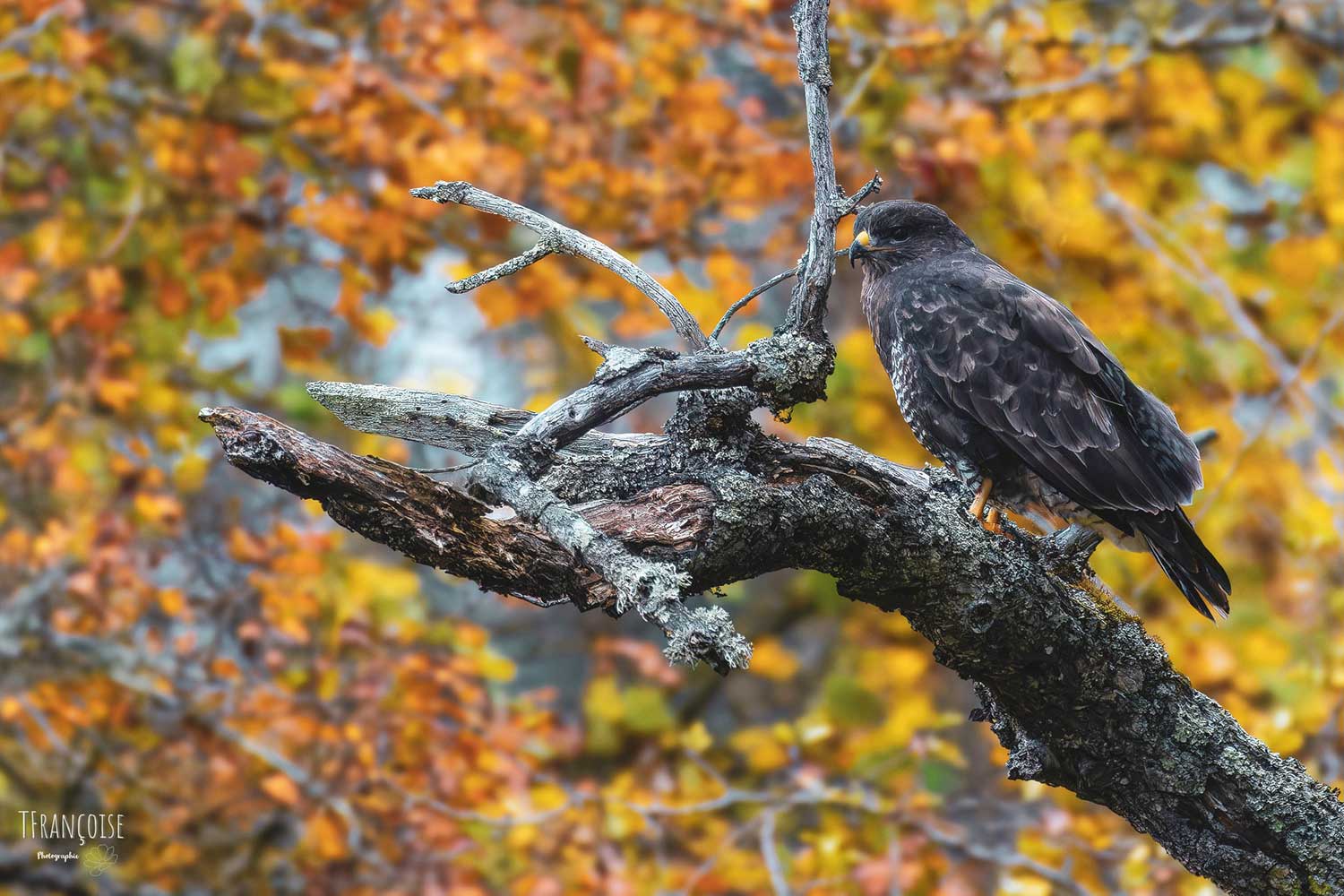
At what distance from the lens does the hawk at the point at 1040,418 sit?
11.6ft

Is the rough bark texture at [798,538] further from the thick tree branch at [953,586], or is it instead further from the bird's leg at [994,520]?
the bird's leg at [994,520]

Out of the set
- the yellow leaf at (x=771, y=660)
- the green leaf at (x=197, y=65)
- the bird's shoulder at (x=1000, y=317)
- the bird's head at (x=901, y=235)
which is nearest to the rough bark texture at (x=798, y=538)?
the bird's shoulder at (x=1000, y=317)

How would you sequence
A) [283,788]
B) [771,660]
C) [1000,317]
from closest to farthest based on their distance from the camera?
[1000,317]
[283,788]
[771,660]

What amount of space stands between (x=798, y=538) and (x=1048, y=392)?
1483mm

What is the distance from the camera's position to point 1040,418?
363cm

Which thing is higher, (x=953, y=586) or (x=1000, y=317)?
(x=1000, y=317)

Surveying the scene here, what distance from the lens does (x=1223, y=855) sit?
296 cm

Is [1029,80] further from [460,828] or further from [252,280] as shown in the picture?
[460,828]

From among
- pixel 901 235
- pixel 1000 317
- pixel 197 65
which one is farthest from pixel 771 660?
pixel 197 65

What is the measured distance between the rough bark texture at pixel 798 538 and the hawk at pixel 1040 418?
1.36ft

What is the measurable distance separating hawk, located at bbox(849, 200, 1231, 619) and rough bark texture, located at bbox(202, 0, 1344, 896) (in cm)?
41

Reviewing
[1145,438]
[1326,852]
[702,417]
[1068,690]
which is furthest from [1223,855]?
[702,417]

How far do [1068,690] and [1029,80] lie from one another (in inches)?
193

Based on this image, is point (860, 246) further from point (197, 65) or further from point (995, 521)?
point (197, 65)
